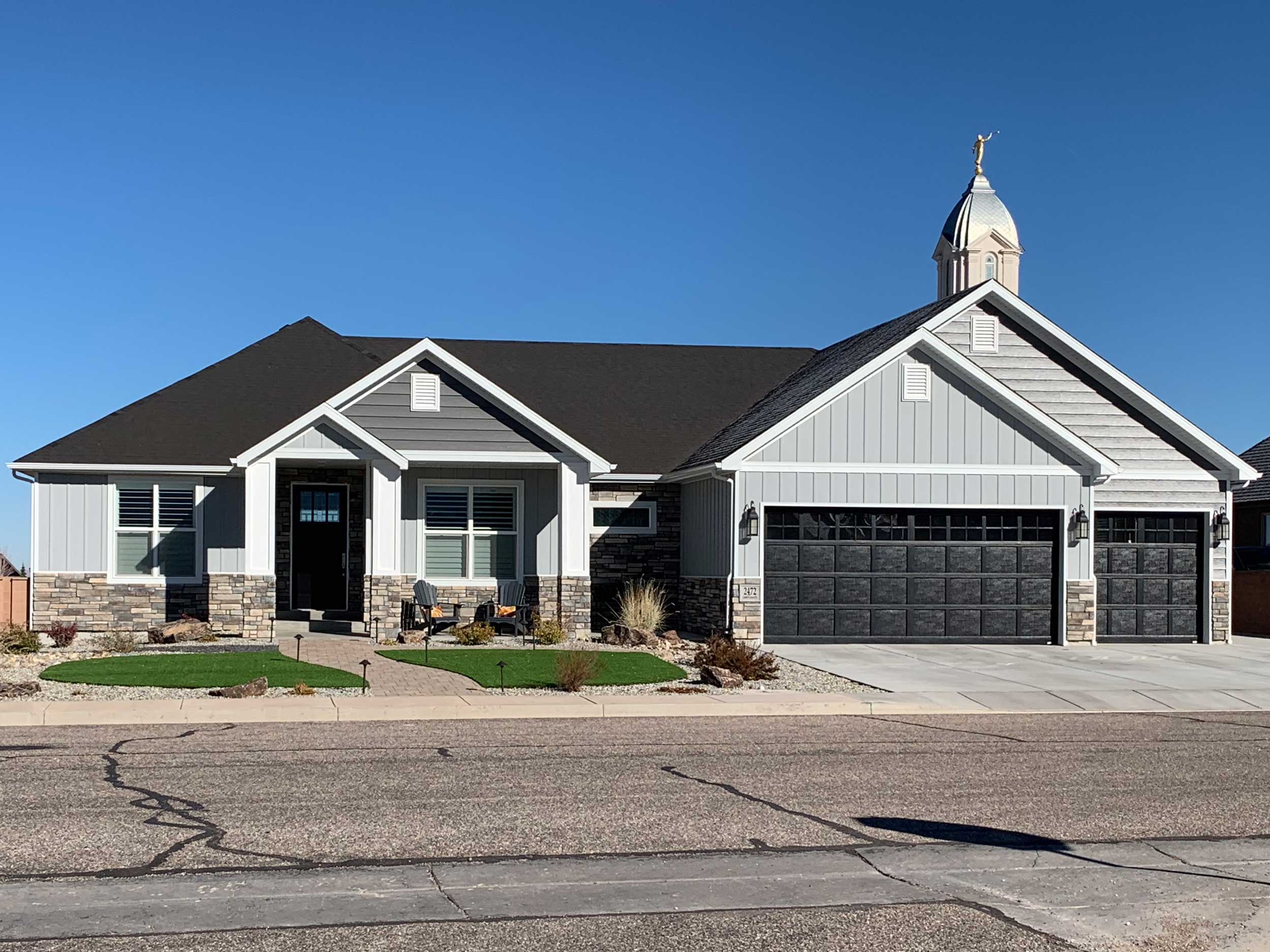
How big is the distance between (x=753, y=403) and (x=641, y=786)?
19229 mm

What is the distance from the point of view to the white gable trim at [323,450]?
869 inches

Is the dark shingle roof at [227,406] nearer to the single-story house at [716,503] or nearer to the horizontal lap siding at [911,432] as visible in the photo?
the single-story house at [716,503]

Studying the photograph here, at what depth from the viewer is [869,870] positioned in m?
8.01

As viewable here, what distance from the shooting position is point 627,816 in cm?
932

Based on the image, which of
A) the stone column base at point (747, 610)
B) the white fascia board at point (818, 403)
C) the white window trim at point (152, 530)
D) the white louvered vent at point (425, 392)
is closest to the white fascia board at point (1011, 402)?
the white fascia board at point (818, 403)

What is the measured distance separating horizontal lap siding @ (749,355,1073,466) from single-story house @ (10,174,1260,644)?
39 mm

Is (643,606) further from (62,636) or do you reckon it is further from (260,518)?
(62,636)

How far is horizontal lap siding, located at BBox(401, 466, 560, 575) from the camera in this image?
24.4m

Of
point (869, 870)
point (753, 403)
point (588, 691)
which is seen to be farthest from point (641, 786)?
point (753, 403)

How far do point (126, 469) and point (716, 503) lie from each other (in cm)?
1045

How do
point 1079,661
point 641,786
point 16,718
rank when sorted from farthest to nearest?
point 1079,661 < point 16,718 < point 641,786

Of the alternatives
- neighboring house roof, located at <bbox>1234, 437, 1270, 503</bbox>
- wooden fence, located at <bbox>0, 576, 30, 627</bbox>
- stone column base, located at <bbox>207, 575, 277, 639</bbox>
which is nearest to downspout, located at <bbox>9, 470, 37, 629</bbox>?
wooden fence, located at <bbox>0, 576, 30, 627</bbox>

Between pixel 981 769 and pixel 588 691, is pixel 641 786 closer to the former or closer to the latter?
pixel 981 769

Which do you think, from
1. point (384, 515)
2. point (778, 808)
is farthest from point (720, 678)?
point (384, 515)
